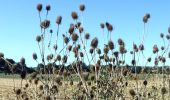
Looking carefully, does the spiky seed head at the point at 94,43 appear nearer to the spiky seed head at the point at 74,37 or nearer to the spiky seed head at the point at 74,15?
the spiky seed head at the point at 74,37

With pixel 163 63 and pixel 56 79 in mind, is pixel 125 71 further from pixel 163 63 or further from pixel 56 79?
pixel 163 63

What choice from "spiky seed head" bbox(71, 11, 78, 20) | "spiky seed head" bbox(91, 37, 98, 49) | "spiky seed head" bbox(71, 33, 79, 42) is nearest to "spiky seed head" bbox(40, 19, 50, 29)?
"spiky seed head" bbox(71, 33, 79, 42)

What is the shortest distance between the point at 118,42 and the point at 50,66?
1.11 meters

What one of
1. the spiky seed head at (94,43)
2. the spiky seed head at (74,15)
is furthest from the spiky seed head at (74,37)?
the spiky seed head at (74,15)

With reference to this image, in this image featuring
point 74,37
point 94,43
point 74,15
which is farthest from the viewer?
point 74,15

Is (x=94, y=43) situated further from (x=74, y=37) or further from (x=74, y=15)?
(x=74, y=15)

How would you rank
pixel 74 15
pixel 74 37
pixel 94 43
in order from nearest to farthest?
1. pixel 94 43
2. pixel 74 37
3. pixel 74 15

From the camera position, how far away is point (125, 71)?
6340mm

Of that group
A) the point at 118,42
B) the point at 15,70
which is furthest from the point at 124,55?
the point at 15,70

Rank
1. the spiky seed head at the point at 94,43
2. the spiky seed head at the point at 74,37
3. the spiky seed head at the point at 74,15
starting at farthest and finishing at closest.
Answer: the spiky seed head at the point at 74,15
the spiky seed head at the point at 74,37
the spiky seed head at the point at 94,43

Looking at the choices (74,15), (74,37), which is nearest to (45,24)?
(74,37)

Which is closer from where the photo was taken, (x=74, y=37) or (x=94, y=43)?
(x=94, y=43)

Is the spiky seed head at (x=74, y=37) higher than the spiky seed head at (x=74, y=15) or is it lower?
lower

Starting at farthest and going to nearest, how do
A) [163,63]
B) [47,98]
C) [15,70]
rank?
1. [163,63]
2. [15,70]
3. [47,98]
